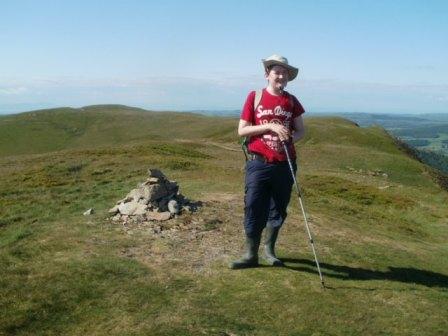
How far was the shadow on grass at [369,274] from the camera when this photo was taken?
39.5 feet

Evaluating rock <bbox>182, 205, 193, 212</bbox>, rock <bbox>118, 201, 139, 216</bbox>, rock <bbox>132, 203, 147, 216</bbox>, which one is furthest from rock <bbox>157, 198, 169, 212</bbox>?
rock <bbox>118, 201, 139, 216</bbox>

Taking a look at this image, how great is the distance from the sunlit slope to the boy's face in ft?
277

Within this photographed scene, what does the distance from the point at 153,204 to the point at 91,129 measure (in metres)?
119

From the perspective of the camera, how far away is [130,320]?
9.32m

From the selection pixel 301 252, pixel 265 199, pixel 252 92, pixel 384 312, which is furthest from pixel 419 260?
pixel 252 92

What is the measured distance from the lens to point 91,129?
427 ft

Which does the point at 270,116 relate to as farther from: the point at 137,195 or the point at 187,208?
the point at 137,195

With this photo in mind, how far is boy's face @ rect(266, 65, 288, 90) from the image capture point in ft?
34.0

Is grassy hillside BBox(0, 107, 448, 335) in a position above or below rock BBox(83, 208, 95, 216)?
below

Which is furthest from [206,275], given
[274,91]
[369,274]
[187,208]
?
[187,208]

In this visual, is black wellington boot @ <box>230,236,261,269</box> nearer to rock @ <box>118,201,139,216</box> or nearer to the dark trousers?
the dark trousers

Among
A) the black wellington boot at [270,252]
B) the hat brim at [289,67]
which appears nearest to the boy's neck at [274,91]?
the hat brim at [289,67]

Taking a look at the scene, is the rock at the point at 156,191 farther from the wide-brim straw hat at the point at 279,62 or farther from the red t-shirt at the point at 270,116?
the wide-brim straw hat at the point at 279,62

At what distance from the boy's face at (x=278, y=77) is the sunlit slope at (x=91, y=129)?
277 ft
